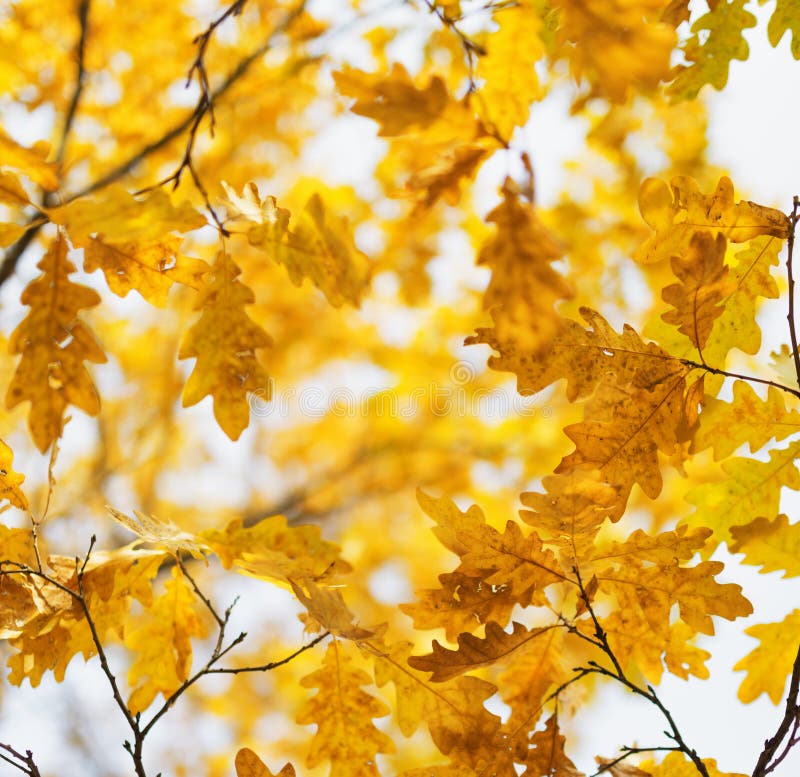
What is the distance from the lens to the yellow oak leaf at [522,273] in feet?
2.76

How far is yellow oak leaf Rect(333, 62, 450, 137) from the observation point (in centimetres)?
96

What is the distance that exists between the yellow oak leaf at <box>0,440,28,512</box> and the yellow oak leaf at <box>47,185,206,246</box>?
1.59ft

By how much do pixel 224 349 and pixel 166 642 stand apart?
0.63 metres

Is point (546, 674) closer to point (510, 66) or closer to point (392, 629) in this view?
point (510, 66)

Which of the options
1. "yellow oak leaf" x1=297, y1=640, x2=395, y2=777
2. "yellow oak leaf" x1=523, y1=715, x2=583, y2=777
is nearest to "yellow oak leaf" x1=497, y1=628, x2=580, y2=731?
"yellow oak leaf" x1=523, y1=715, x2=583, y2=777

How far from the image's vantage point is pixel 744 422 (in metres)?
1.12

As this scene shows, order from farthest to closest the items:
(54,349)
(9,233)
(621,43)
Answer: (54,349) < (9,233) < (621,43)

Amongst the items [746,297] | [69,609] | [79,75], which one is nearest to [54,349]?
[69,609]

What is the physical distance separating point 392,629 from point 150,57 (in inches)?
149

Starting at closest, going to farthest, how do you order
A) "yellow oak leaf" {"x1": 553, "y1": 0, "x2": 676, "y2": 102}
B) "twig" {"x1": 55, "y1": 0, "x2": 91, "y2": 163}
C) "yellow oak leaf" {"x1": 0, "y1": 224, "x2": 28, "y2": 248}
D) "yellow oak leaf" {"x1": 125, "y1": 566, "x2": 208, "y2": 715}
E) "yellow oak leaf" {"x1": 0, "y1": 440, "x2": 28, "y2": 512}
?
1. "yellow oak leaf" {"x1": 553, "y1": 0, "x2": 676, "y2": 102}
2. "yellow oak leaf" {"x1": 0, "y1": 224, "x2": 28, "y2": 248}
3. "yellow oak leaf" {"x1": 0, "y1": 440, "x2": 28, "y2": 512}
4. "yellow oak leaf" {"x1": 125, "y1": 566, "x2": 208, "y2": 715}
5. "twig" {"x1": 55, "y1": 0, "x2": 91, "y2": 163}

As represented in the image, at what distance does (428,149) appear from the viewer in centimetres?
111

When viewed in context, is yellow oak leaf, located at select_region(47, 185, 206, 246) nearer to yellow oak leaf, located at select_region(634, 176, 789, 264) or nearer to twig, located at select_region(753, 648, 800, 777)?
yellow oak leaf, located at select_region(634, 176, 789, 264)

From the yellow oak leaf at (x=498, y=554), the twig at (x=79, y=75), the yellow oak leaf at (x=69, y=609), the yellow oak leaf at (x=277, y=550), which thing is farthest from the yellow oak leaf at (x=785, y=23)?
the twig at (x=79, y=75)

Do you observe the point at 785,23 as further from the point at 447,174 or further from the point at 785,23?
the point at 447,174
